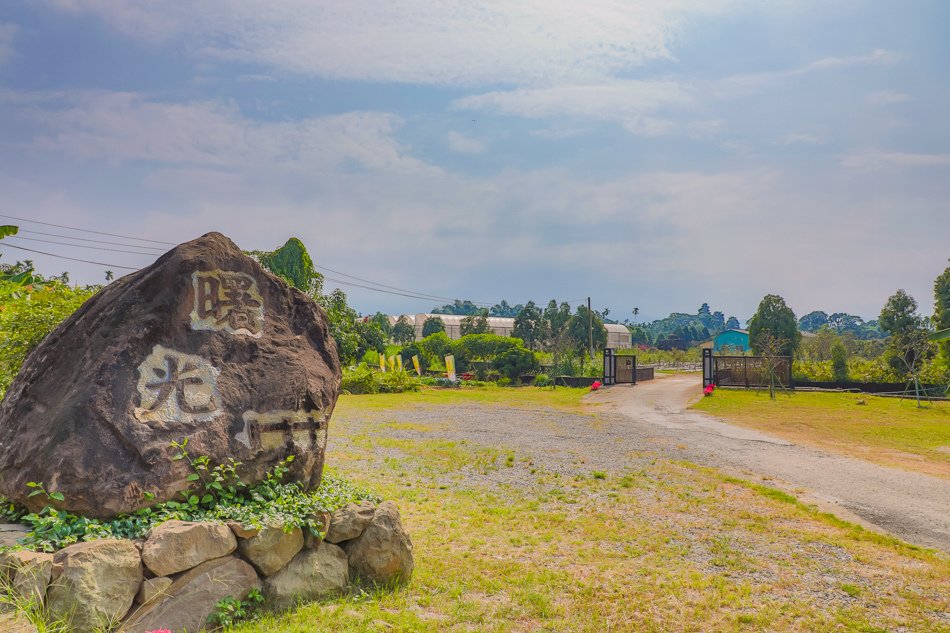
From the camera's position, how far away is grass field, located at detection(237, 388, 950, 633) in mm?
4895

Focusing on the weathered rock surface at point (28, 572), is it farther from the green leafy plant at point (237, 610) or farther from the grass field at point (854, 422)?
the grass field at point (854, 422)

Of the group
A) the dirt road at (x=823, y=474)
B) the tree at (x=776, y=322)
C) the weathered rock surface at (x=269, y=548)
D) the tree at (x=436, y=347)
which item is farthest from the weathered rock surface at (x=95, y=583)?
the tree at (x=776, y=322)

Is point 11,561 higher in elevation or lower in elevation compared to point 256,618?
higher

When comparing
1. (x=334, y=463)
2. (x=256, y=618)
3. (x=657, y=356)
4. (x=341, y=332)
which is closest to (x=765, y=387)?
(x=341, y=332)

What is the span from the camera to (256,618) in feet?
15.2

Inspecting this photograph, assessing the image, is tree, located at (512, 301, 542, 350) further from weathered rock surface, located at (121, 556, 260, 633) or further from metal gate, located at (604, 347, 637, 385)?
weathered rock surface, located at (121, 556, 260, 633)

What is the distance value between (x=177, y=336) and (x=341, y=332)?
93.2ft

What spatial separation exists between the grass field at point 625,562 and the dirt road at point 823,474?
29.2 inches

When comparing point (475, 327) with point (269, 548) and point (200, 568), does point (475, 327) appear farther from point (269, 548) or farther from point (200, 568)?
point (200, 568)

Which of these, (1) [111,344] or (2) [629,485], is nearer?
(1) [111,344]

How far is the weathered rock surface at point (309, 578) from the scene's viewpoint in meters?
4.88

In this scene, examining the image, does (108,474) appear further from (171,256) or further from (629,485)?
(629,485)

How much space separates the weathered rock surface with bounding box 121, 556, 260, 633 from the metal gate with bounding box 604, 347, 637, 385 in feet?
91.7

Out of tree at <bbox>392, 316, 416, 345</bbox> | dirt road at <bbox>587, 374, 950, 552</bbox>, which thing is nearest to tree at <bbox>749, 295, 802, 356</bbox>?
dirt road at <bbox>587, 374, 950, 552</bbox>
